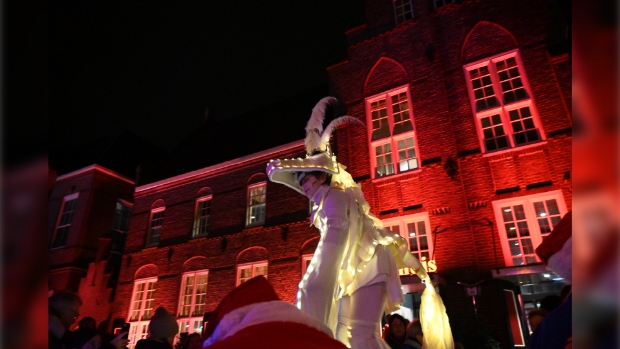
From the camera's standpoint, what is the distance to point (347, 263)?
10.4ft

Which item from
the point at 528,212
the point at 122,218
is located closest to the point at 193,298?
the point at 122,218

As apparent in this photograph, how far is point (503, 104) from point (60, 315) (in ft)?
36.9

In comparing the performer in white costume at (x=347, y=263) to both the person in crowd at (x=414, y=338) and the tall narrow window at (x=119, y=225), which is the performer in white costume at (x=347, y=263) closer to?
the person in crowd at (x=414, y=338)

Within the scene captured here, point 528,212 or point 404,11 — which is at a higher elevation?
point 404,11

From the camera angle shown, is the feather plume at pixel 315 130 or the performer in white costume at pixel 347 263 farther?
the feather plume at pixel 315 130

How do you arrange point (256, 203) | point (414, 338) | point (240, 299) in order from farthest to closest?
point (256, 203)
point (414, 338)
point (240, 299)

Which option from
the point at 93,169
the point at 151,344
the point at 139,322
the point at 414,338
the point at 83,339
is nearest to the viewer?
the point at 151,344

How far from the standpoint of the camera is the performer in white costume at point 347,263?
2.82 metres

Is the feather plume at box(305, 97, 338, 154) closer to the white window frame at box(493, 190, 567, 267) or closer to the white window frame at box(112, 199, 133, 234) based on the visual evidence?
the white window frame at box(493, 190, 567, 267)

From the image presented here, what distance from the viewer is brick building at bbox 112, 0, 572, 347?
9.41 m

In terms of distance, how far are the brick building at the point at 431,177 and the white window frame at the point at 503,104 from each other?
0.12 ft

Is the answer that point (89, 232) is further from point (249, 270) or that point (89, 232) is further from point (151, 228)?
point (249, 270)

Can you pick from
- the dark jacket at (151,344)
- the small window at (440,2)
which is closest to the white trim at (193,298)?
the dark jacket at (151,344)

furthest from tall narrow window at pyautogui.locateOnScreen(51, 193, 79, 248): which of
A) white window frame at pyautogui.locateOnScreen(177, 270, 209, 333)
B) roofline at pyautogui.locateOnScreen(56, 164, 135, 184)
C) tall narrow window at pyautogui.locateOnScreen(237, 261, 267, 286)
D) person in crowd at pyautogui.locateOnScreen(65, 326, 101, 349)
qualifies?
person in crowd at pyautogui.locateOnScreen(65, 326, 101, 349)
